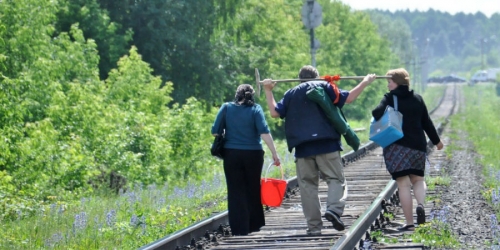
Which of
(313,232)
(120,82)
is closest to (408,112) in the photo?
(313,232)

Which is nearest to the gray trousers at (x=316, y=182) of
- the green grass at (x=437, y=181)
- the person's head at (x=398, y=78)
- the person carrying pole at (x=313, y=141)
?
the person carrying pole at (x=313, y=141)

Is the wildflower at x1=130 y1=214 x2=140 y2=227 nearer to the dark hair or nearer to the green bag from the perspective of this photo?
the dark hair

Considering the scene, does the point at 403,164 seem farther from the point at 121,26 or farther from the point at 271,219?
the point at 121,26

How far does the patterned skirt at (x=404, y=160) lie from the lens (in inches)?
431

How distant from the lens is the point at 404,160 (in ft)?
35.9

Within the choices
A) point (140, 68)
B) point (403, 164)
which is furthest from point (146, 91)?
point (403, 164)

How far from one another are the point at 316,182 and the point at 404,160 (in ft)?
3.26

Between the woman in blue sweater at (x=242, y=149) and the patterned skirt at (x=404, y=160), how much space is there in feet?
4.31

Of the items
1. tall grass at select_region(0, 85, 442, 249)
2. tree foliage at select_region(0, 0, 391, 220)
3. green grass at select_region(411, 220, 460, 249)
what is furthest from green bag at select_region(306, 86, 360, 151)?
tree foliage at select_region(0, 0, 391, 220)

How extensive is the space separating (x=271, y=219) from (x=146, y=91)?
18389 mm

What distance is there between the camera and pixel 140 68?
30625 mm

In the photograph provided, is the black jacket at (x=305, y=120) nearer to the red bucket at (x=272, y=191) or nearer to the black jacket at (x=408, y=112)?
the black jacket at (x=408, y=112)

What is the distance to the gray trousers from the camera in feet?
34.9

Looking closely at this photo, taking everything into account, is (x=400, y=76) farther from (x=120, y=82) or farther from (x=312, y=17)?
(x=312, y=17)
